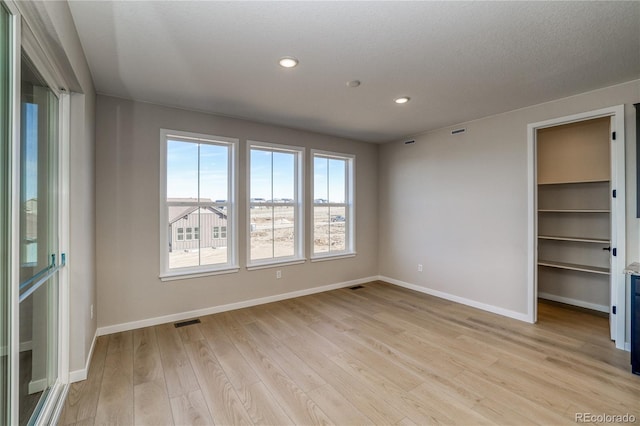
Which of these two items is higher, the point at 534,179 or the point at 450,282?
the point at 534,179

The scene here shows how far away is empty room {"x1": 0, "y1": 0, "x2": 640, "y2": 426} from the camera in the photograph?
1.90 m

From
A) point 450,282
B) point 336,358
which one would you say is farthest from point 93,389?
point 450,282

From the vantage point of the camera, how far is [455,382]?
235 centimetres

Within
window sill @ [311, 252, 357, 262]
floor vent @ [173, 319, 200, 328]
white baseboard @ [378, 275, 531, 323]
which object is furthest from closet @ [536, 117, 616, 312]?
floor vent @ [173, 319, 200, 328]

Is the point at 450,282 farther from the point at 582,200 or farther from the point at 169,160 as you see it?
the point at 169,160

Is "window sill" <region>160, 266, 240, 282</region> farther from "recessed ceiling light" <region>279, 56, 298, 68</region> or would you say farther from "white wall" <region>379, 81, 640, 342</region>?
"white wall" <region>379, 81, 640, 342</region>

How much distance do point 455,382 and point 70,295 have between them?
3156mm

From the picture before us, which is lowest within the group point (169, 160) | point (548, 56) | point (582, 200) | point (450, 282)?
point (450, 282)

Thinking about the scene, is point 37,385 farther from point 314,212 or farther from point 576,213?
point 576,213

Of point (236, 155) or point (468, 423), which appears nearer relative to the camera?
point (468, 423)

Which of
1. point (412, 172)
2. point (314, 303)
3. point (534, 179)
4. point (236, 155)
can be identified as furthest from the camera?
point (412, 172)

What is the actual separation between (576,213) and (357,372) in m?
4.10

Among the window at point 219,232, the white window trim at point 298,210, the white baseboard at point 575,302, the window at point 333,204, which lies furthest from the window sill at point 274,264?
the white baseboard at point 575,302

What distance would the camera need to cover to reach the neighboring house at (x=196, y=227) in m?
3.67
